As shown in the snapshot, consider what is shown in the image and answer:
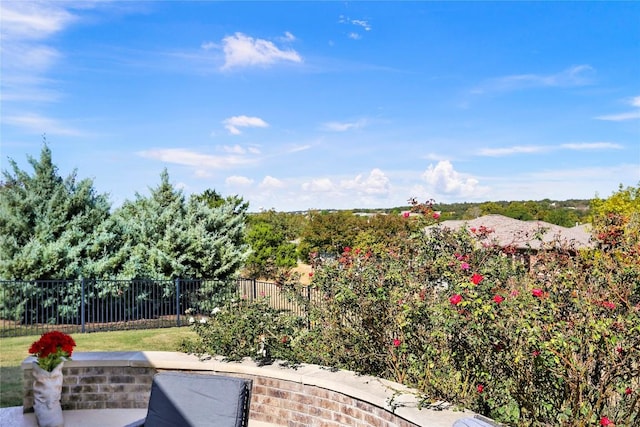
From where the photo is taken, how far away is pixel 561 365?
11.2 ft

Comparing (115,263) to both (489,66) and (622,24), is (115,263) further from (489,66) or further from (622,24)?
(622,24)

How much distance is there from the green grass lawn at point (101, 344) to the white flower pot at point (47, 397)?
225 centimetres

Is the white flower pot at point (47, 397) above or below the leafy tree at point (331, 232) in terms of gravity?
below

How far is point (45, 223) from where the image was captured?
45.2 feet

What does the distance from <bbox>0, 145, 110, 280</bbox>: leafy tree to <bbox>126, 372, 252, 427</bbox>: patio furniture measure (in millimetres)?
10690

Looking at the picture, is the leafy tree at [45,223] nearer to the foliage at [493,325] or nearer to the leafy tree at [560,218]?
the foliage at [493,325]

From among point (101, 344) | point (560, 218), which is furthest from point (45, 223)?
point (560, 218)

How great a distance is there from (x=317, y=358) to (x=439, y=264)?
1.64 m

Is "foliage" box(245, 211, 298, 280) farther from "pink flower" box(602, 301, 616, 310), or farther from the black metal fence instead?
"pink flower" box(602, 301, 616, 310)

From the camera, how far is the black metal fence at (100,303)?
41.1ft

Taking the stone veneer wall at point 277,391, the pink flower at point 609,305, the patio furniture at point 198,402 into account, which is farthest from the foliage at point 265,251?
the pink flower at point 609,305

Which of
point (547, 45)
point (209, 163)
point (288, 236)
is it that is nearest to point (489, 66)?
point (547, 45)

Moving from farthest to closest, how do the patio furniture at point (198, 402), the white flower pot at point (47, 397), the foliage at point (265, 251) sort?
the foliage at point (265, 251), the white flower pot at point (47, 397), the patio furniture at point (198, 402)

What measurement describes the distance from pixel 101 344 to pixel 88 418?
5450mm
